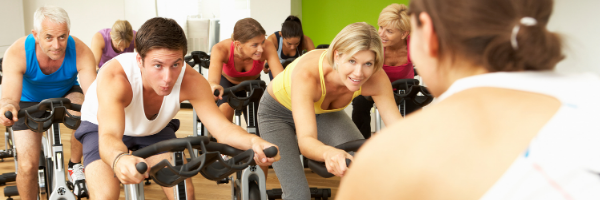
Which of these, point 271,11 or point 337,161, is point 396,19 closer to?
point 337,161

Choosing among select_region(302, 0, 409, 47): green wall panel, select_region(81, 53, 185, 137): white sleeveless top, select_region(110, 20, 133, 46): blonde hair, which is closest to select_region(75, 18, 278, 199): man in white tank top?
select_region(81, 53, 185, 137): white sleeveless top

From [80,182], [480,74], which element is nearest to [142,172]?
[480,74]

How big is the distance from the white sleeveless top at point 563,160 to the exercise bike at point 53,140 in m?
2.08

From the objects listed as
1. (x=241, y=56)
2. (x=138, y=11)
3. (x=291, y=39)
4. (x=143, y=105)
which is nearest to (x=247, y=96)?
(x=143, y=105)

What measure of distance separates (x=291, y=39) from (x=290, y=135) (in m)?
1.98

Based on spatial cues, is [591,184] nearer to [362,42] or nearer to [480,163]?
[480,163]

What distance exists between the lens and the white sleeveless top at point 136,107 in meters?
1.85

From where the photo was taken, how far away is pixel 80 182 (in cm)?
266

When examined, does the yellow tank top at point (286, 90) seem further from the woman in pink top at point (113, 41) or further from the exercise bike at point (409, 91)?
the woman in pink top at point (113, 41)

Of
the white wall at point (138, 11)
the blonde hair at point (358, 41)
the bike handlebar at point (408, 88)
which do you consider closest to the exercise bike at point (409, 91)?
the bike handlebar at point (408, 88)

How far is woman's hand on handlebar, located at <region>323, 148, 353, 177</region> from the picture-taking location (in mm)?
1456

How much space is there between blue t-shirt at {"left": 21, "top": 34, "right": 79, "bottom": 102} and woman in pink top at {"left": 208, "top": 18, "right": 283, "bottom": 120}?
82 cm

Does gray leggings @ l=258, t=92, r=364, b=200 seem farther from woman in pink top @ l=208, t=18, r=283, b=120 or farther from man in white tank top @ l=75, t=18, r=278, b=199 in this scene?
woman in pink top @ l=208, t=18, r=283, b=120

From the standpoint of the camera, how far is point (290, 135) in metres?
2.20
